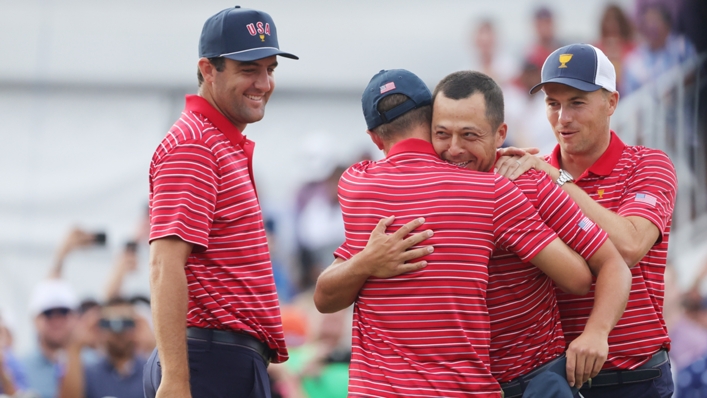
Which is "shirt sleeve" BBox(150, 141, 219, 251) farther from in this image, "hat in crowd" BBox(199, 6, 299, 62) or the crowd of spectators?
the crowd of spectators

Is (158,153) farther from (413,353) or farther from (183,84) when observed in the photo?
(183,84)

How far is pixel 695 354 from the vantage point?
286 inches

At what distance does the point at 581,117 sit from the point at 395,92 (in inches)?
28.4

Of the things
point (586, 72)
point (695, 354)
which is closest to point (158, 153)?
point (586, 72)

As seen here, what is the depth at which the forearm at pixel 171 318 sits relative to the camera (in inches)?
106

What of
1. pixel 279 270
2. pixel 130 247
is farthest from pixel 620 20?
pixel 130 247

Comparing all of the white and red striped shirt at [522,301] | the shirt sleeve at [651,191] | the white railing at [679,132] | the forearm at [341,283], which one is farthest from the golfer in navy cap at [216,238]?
the white railing at [679,132]

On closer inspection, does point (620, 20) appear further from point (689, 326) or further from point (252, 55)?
point (252, 55)

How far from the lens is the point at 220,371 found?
9.63 ft

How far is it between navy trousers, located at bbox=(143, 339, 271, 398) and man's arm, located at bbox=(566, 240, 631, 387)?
3.26ft

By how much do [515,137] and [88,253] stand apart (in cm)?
399

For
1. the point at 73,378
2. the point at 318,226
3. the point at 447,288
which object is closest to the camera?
the point at 447,288

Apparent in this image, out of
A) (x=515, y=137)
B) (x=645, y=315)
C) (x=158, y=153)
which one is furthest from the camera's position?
(x=515, y=137)

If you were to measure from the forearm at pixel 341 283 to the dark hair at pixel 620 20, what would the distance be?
6428 mm
